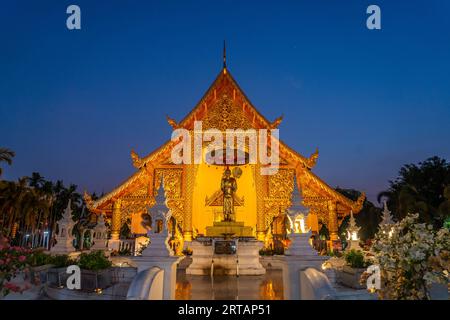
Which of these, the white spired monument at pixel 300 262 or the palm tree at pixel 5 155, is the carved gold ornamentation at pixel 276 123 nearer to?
the white spired monument at pixel 300 262

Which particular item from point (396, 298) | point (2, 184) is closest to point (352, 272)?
point (396, 298)

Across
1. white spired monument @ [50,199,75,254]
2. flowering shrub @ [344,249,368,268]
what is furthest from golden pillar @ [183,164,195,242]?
flowering shrub @ [344,249,368,268]

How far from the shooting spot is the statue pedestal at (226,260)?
8.54 metres

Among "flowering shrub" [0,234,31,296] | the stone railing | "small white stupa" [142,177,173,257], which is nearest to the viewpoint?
"flowering shrub" [0,234,31,296]

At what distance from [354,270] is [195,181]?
7597 millimetres

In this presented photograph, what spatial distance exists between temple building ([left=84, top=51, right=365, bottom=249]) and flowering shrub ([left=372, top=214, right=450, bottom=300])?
9215mm

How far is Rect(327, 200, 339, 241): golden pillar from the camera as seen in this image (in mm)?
12367

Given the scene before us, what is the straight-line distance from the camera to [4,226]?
79.6 feet

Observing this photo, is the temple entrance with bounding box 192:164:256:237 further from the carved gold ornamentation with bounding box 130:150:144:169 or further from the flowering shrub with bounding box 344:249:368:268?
the flowering shrub with bounding box 344:249:368:268

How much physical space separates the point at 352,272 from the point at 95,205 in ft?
31.8

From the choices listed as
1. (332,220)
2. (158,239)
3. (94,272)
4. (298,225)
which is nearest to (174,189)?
(332,220)

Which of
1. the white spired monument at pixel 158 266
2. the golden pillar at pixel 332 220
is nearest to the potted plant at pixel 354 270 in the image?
the white spired monument at pixel 158 266
